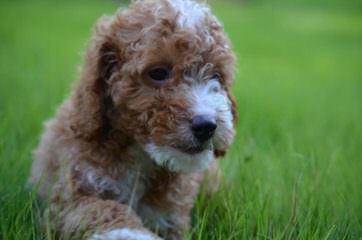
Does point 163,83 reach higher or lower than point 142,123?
higher

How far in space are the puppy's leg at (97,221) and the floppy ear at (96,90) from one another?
0.50 metres

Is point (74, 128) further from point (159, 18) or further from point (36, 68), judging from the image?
point (36, 68)

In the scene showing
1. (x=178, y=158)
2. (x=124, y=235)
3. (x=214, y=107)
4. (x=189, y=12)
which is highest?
(x=189, y=12)

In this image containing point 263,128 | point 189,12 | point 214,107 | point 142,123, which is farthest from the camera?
point 263,128

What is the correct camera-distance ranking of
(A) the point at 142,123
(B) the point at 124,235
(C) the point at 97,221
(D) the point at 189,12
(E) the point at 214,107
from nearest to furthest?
1. (B) the point at 124,235
2. (C) the point at 97,221
3. (E) the point at 214,107
4. (A) the point at 142,123
5. (D) the point at 189,12

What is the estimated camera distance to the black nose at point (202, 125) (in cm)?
381

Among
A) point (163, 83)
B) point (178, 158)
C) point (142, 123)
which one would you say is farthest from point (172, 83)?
point (178, 158)

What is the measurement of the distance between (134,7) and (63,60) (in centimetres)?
696

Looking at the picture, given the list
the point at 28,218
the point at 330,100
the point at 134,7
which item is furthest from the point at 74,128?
the point at 330,100

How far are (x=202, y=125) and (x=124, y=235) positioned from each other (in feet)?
2.66

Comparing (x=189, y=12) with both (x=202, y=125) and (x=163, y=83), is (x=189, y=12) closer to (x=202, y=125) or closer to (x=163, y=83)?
(x=163, y=83)

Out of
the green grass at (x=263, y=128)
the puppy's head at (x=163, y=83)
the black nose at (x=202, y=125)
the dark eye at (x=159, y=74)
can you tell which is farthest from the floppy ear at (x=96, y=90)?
the black nose at (x=202, y=125)

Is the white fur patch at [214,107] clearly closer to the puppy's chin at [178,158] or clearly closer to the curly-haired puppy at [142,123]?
the curly-haired puppy at [142,123]

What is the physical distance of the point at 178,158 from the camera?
3982mm
